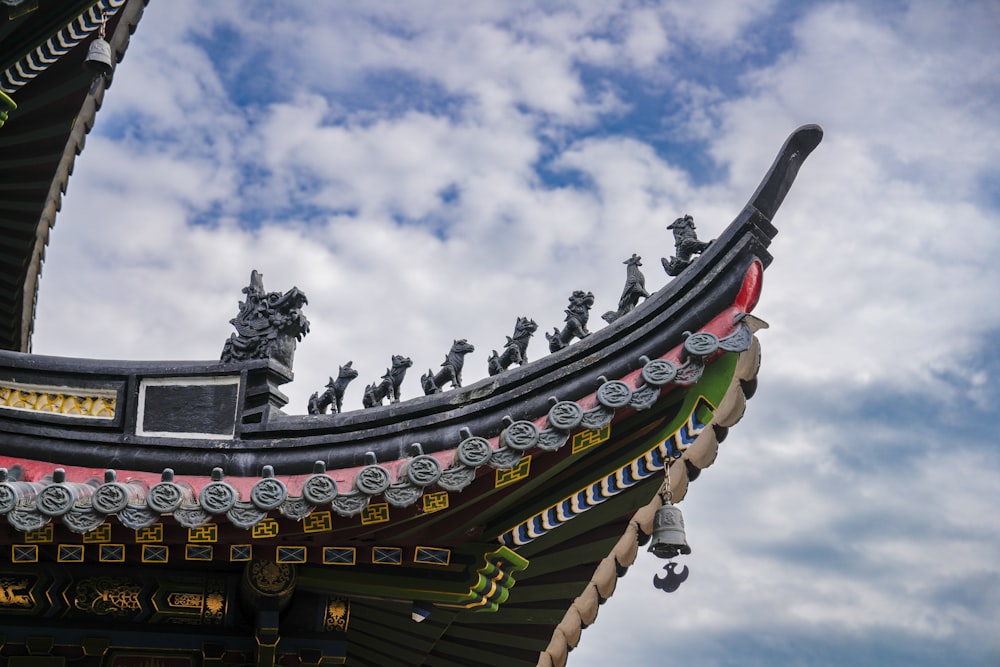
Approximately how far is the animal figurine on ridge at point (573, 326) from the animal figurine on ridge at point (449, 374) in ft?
1.91

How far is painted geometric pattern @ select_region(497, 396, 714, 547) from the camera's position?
25.3ft

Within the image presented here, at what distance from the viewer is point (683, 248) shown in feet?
25.3

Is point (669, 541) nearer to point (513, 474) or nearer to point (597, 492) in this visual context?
point (597, 492)

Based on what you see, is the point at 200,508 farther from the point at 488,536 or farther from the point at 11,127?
the point at 11,127

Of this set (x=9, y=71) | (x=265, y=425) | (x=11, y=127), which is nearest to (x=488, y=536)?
(x=265, y=425)

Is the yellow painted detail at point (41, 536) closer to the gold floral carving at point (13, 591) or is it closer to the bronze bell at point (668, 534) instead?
the gold floral carving at point (13, 591)

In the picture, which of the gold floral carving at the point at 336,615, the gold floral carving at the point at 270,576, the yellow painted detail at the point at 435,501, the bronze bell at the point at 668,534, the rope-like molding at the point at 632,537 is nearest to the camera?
the yellow painted detail at the point at 435,501

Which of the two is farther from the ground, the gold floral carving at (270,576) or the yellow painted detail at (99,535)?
the gold floral carving at (270,576)

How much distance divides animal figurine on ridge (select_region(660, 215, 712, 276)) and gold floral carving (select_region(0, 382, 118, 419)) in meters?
3.40

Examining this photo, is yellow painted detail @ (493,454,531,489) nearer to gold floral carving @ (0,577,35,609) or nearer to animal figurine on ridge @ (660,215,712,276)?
animal figurine on ridge @ (660,215,712,276)

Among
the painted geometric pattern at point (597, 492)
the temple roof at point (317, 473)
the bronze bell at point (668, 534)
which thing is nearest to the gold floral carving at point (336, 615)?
the temple roof at point (317, 473)

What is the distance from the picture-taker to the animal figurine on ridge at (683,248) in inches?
303

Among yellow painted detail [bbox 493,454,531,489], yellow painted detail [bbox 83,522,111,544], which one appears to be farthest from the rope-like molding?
yellow painted detail [bbox 83,522,111,544]

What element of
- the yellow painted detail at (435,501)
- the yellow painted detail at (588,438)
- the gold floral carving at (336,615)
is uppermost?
the yellow painted detail at (588,438)
